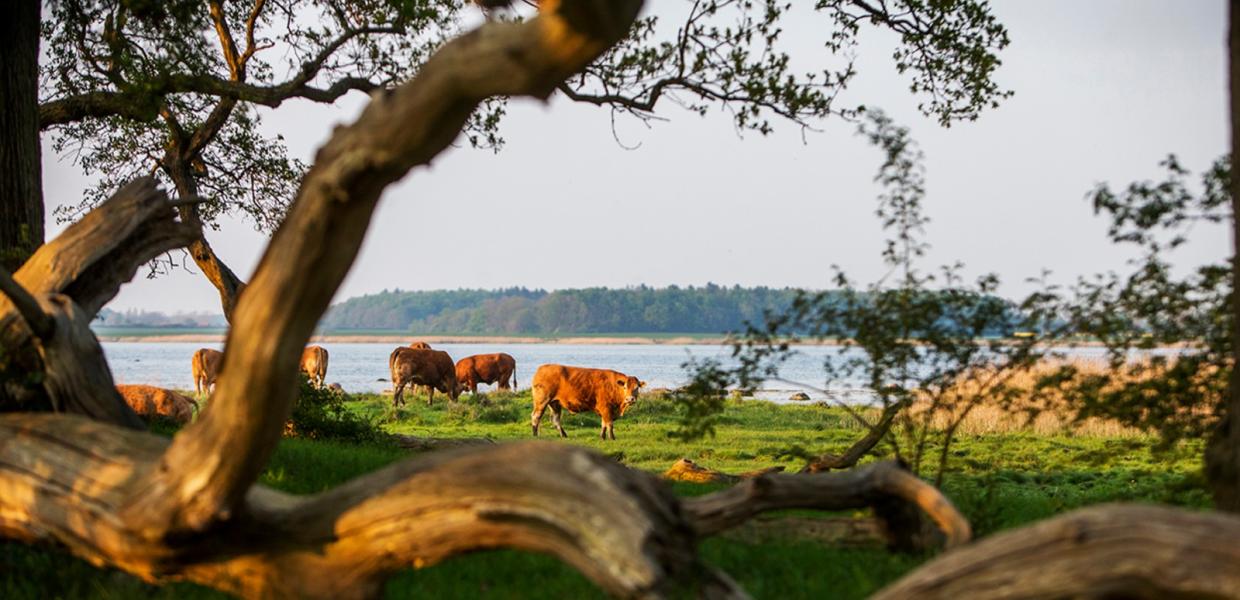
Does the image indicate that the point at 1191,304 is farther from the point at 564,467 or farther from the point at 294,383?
the point at 294,383

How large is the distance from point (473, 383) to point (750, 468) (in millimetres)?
19072

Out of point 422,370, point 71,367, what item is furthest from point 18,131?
point 422,370

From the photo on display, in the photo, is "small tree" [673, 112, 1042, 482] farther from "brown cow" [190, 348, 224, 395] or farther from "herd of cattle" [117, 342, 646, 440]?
"brown cow" [190, 348, 224, 395]

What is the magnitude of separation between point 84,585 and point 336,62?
9202 millimetres

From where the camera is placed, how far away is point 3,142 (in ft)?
29.4

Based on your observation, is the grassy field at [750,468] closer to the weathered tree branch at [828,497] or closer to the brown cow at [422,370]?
the weathered tree branch at [828,497]

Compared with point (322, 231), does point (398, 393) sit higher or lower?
lower

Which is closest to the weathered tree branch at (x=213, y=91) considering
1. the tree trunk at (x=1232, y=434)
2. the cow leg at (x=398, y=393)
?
the tree trunk at (x=1232, y=434)

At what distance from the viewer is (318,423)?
14.5 m

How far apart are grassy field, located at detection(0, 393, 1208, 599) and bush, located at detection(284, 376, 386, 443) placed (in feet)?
Answer: 2.22

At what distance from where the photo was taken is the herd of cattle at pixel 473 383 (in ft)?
53.3

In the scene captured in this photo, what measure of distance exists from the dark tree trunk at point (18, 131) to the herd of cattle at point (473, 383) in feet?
8.76

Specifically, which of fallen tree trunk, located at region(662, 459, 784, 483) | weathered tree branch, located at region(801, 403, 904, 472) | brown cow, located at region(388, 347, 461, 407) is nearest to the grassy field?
weathered tree branch, located at region(801, 403, 904, 472)

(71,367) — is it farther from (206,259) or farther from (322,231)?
(206,259)
